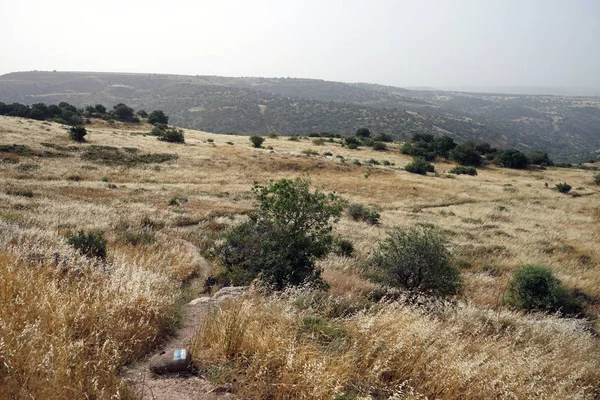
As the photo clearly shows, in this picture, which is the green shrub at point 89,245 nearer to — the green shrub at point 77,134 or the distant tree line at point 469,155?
the green shrub at point 77,134

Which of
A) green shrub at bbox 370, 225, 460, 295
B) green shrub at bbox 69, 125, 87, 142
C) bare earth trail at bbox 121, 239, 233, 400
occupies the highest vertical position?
green shrub at bbox 69, 125, 87, 142

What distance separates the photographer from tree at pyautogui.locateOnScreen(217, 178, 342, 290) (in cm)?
787

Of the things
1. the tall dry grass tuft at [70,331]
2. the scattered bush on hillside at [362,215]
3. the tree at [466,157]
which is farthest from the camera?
the tree at [466,157]

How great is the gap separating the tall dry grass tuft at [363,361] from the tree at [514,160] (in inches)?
2436

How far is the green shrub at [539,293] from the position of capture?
10.5 metres

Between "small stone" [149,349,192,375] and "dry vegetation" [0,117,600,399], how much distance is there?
218mm

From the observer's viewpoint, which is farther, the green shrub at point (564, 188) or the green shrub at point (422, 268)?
the green shrub at point (564, 188)

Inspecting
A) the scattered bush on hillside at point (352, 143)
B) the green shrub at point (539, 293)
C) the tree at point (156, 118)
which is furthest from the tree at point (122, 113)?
the green shrub at point (539, 293)

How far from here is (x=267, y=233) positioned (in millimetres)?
8531

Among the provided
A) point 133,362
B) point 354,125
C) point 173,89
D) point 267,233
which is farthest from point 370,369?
point 173,89

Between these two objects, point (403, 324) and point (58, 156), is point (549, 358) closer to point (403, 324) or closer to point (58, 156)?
point (403, 324)

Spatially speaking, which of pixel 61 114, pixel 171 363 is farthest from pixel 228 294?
pixel 61 114

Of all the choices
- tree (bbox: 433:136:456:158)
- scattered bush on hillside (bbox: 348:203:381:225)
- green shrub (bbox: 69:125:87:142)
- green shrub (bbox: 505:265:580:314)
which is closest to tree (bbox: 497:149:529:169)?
tree (bbox: 433:136:456:158)

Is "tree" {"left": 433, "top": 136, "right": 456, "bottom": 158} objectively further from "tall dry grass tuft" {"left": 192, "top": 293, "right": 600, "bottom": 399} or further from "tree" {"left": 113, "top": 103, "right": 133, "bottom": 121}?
"tall dry grass tuft" {"left": 192, "top": 293, "right": 600, "bottom": 399}
